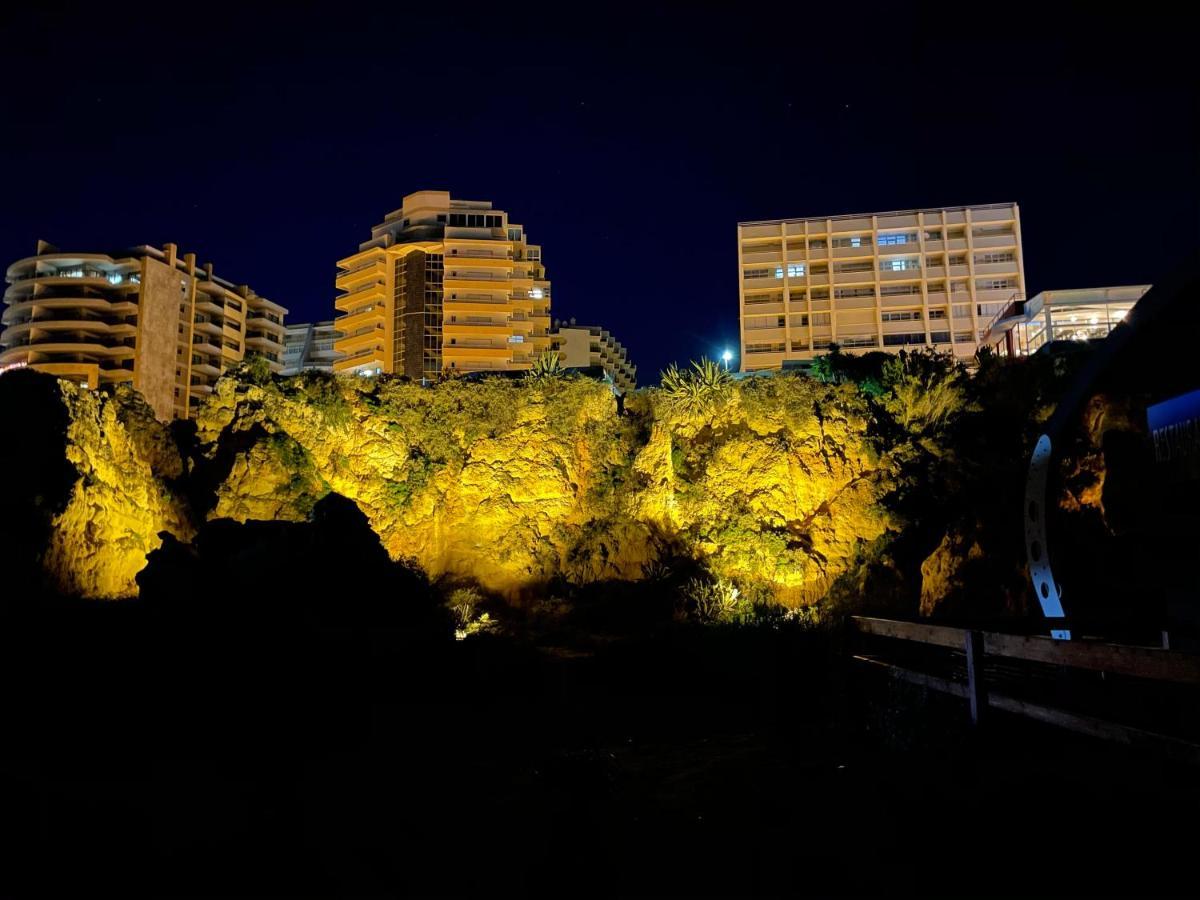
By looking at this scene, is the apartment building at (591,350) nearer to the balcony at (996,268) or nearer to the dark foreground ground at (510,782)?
the balcony at (996,268)

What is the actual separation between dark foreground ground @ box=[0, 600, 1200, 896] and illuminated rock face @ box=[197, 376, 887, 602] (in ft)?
18.8

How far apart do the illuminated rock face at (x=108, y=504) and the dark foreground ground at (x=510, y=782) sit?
369 cm

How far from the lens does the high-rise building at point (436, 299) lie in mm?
64312

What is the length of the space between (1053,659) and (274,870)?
663 cm

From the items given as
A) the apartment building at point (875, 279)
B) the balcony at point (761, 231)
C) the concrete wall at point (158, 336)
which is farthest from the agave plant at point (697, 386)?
the concrete wall at point (158, 336)

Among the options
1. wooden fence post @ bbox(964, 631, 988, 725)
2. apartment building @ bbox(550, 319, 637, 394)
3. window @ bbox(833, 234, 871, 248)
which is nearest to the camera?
wooden fence post @ bbox(964, 631, 988, 725)

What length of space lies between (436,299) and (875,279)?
3720cm

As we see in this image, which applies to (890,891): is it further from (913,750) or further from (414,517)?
(414,517)

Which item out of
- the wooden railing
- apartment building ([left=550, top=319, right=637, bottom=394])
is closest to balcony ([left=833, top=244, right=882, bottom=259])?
apartment building ([left=550, top=319, right=637, bottom=394])

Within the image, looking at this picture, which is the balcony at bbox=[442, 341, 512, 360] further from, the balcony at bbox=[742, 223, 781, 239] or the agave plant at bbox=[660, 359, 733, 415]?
the agave plant at bbox=[660, 359, 733, 415]

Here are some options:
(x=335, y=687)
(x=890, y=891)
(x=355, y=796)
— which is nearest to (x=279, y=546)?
(x=335, y=687)

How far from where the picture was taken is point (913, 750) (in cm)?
901

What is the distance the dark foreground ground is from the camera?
5.94 metres

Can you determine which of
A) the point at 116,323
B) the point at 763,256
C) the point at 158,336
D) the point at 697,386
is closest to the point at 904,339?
the point at 763,256
